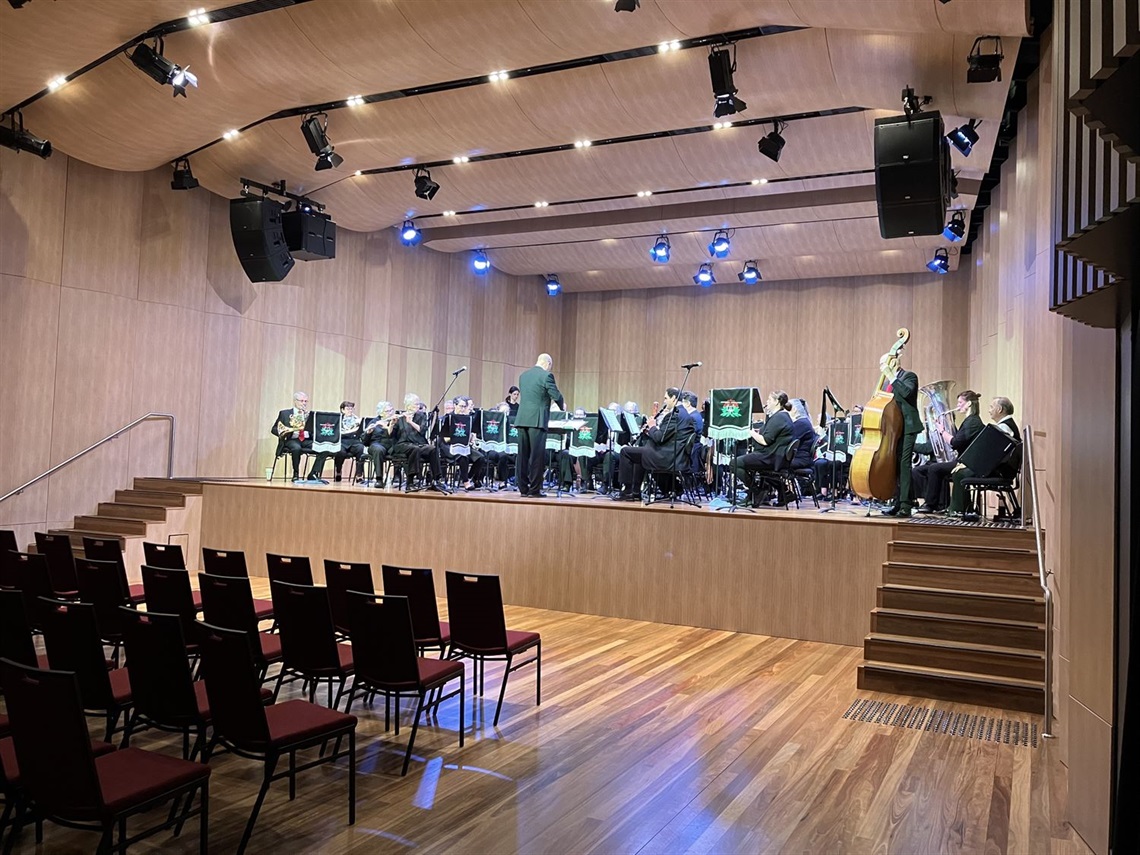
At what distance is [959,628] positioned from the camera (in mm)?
5492

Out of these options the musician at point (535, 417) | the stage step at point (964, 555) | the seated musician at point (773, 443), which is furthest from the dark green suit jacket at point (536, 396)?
the stage step at point (964, 555)

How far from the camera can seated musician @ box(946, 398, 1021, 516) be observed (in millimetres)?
6676

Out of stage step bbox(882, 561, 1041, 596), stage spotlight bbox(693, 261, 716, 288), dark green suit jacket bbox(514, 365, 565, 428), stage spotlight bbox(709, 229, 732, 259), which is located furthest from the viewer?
stage spotlight bbox(693, 261, 716, 288)

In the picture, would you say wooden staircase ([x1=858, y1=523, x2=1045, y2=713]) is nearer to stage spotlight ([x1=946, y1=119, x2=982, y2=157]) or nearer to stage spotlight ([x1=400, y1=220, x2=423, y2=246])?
stage spotlight ([x1=946, y1=119, x2=982, y2=157])

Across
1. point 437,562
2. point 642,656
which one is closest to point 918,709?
point 642,656

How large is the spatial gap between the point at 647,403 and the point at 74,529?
10848 millimetres

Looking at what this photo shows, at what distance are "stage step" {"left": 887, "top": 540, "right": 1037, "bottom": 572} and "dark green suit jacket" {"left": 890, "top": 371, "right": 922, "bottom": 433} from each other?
1.08 metres

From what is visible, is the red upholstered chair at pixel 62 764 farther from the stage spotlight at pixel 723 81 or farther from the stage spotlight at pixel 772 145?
the stage spotlight at pixel 772 145

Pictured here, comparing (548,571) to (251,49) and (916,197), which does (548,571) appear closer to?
(916,197)

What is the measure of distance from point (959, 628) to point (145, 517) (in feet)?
26.9

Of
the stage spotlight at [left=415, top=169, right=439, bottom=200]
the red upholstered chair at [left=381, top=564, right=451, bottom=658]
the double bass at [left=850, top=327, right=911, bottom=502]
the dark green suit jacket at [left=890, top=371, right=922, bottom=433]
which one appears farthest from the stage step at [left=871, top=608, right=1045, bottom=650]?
the stage spotlight at [left=415, top=169, right=439, bottom=200]

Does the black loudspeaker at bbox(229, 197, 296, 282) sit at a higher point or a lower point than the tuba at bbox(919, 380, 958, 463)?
higher

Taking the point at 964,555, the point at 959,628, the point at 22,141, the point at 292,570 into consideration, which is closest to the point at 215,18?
the point at 22,141

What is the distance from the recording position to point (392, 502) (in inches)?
338
